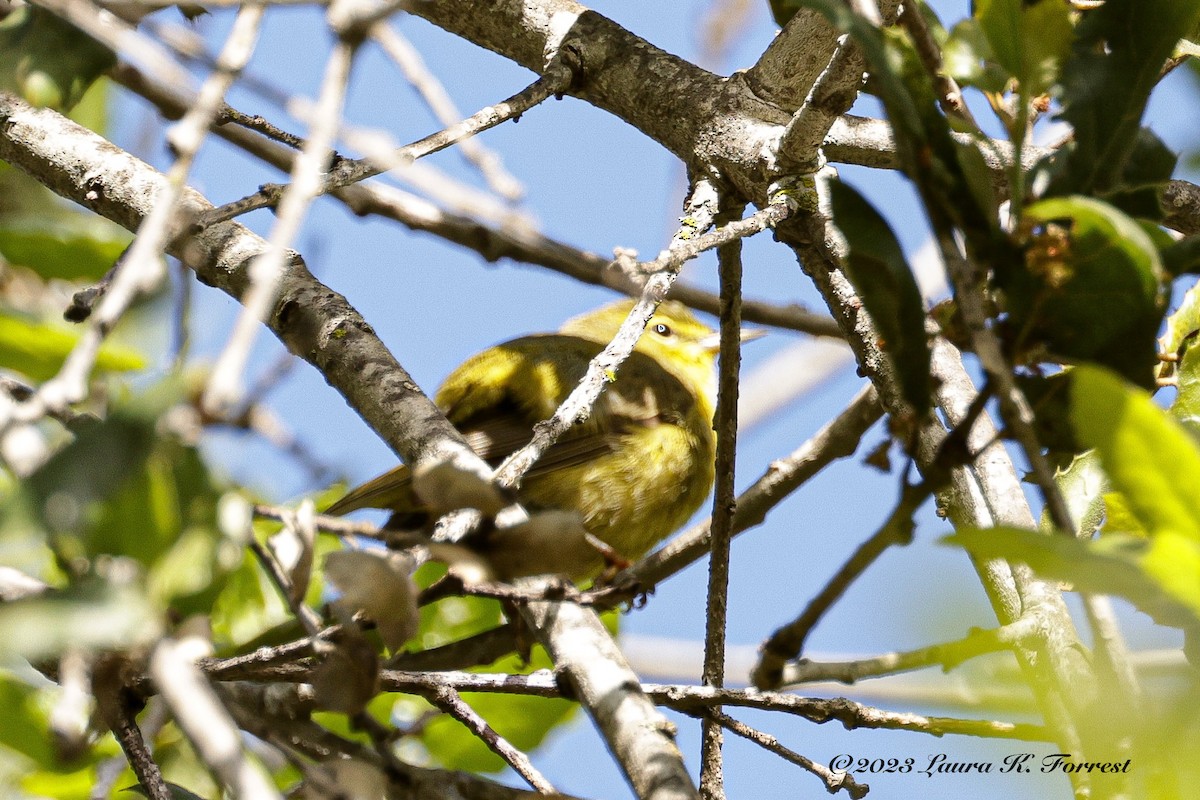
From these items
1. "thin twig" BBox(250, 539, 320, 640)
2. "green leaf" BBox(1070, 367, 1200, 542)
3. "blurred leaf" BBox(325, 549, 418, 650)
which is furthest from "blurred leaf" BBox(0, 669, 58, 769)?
"green leaf" BBox(1070, 367, 1200, 542)

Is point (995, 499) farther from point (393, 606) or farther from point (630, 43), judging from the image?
point (630, 43)

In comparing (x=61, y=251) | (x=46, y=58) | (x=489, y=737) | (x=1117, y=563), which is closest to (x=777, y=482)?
(x=489, y=737)

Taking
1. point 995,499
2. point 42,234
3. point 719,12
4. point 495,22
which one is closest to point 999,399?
point 995,499

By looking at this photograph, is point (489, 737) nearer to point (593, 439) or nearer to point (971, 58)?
point (971, 58)

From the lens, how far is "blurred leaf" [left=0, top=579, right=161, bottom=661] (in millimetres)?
1062

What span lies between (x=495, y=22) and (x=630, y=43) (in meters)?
0.41

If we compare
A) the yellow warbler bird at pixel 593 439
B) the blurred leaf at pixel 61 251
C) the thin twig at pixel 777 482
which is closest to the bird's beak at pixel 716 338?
the yellow warbler bird at pixel 593 439

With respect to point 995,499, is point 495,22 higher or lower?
higher

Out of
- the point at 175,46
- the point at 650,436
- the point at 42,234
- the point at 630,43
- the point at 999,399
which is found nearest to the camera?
the point at 999,399

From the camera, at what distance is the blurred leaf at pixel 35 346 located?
124 inches

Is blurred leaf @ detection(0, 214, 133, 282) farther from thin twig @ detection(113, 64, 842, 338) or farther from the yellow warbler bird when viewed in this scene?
the yellow warbler bird

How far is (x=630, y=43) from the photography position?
315cm

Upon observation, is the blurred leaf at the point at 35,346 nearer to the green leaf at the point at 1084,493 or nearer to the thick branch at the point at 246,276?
the thick branch at the point at 246,276

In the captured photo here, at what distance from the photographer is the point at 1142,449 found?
974mm
